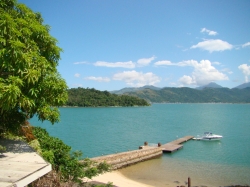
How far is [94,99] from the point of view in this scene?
6983 inches

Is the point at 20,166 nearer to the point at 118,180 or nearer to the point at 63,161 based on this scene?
the point at 63,161

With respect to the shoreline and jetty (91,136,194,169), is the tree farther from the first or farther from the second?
jetty (91,136,194,169)

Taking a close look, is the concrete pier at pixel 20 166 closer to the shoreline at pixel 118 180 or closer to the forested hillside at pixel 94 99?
the shoreline at pixel 118 180

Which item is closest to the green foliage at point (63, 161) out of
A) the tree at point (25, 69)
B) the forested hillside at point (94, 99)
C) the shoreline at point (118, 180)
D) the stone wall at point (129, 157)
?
the tree at point (25, 69)

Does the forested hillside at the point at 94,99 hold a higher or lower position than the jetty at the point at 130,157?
higher

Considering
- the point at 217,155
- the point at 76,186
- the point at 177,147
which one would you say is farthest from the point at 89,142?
the point at 76,186

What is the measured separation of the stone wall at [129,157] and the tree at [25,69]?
15.4m

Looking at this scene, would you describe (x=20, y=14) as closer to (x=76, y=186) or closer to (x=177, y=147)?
(x=76, y=186)

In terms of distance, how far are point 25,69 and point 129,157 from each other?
72.2ft

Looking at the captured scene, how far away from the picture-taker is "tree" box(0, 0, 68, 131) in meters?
5.55

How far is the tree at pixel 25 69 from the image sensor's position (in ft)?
18.2

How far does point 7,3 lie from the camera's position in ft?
24.7

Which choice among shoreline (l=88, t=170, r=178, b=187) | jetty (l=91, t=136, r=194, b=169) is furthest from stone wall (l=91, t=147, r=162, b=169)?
shoreline (l=88, t=170, r=178, b=187)

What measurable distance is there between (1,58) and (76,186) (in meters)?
5.38
